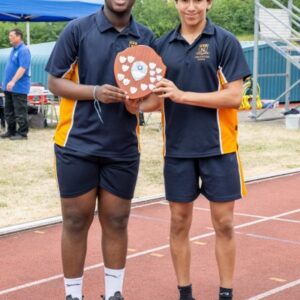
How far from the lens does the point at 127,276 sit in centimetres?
509

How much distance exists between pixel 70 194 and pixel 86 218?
17 cm

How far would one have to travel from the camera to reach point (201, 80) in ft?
13.4

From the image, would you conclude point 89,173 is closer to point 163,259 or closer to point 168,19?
point 163,259

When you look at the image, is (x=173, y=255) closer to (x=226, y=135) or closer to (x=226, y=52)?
(x=226, y=135)

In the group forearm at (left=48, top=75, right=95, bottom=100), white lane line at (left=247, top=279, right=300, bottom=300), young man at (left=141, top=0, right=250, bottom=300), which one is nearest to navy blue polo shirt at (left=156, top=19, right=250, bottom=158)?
young man at (left=141, top=0, right=250, bottom=300)

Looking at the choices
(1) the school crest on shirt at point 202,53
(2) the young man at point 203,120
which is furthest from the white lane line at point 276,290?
(1) the school crest on shirt at point 202,53

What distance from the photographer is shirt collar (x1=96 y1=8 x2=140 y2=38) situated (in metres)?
3.82

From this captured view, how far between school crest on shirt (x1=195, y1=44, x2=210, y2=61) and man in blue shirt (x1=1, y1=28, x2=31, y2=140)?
29.4 ft

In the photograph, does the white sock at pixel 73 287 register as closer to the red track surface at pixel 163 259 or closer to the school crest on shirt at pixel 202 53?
the red track surface at pixel 163 259

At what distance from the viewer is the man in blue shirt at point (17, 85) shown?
12.7m

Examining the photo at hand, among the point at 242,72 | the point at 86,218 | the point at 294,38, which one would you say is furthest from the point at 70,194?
the point at 294,38

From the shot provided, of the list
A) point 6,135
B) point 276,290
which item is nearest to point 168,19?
point 6,135

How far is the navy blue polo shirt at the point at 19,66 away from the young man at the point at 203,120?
8.84 m

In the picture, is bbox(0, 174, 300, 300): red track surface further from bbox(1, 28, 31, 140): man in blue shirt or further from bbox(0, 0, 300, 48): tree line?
bbox(0, 0, 300, 48): tree line
